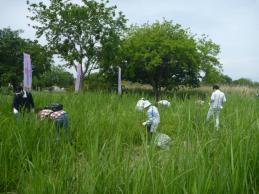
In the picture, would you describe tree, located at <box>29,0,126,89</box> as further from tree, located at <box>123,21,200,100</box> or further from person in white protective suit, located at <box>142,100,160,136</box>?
person in white protective suit, located at <box>142,100,160,136</box>

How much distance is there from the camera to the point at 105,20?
2025 centimetres

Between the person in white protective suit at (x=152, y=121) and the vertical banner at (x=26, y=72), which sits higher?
the vertical banner at (x=26, y=72)

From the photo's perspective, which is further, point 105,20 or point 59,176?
point 105,20

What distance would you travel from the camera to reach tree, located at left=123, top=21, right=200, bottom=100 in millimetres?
21600

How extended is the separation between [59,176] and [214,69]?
25.5 meters

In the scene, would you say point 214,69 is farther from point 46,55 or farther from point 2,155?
point 2,155

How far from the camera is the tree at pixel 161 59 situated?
70.9ft

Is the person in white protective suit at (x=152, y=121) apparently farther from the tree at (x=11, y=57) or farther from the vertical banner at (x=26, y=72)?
the tree at (x=11, y=57)

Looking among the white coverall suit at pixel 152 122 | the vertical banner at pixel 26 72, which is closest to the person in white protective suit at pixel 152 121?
the white coverall suit at pixel 152 122

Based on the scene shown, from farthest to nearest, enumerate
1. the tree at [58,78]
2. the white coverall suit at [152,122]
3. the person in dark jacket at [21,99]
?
1. the tree at [58,78]
2. the person in dark jacket at [21,99]
3. the white coverall suit at [152,122]

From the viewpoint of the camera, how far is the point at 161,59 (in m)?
21.3

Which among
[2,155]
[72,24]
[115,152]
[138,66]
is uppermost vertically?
[72,24]

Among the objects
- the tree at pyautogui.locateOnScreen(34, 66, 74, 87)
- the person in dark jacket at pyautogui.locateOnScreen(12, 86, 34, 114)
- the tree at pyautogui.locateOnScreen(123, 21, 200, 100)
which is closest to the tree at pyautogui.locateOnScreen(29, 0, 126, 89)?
the tree at pyautogui.locateOnScreen(123, 21, 200, 100)

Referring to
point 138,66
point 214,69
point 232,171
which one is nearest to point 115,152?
point 232,171
